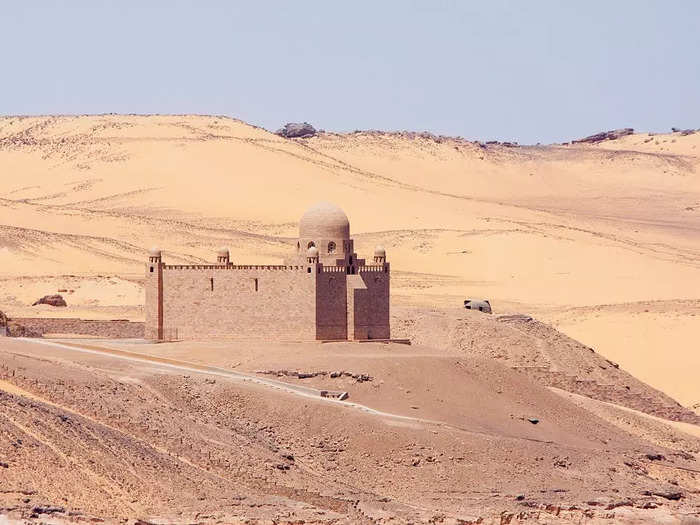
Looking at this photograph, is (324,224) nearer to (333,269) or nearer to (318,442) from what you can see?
(333,269)

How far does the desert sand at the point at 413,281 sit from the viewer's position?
37938 mm

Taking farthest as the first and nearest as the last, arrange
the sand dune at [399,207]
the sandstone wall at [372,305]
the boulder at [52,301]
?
the sand dune at [399,207] → the boulder at [52,301] → the sandstone wall at [372,305]

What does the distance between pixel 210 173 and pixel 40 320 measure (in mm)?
54061

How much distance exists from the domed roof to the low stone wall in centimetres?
645

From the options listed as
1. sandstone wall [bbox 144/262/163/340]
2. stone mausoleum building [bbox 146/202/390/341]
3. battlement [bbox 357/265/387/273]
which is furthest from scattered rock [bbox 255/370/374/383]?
sandstone wall [bbox 144/262/163/340]

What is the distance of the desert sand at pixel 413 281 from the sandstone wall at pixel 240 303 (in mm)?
1985

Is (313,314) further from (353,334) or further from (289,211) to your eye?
(289,211)

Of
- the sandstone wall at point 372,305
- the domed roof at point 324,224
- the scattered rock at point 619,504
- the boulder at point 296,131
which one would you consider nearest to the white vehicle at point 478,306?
the sandstone wall at point 372,305

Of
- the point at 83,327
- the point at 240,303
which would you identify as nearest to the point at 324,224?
the point at 240,303

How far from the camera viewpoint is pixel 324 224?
164ft

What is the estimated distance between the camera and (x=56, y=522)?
95.7ft

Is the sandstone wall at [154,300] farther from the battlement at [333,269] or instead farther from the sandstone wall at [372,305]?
the sandstone wall at [372,305]

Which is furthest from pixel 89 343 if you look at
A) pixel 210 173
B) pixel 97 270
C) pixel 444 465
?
pixel 210 173

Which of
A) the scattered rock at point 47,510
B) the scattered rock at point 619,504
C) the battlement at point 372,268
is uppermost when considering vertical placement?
the battlement at point 372,268
